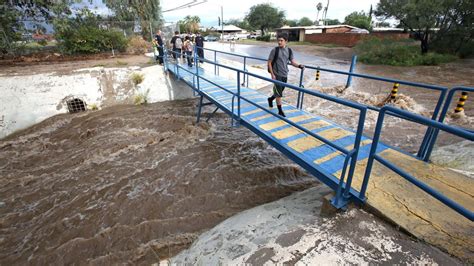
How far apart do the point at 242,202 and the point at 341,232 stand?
2340mm

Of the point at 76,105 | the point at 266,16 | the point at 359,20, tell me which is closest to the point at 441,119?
the point at 76,105

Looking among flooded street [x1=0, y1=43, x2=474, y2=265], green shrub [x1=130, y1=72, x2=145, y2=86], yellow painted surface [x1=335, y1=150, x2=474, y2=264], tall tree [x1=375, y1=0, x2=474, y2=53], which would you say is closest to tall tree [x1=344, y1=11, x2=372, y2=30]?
tall tree [x1=375, y1=0, x2=474, y2=53]

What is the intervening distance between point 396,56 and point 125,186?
74.7 feet

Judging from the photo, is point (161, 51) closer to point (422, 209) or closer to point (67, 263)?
point (67, 263)

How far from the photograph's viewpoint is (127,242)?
142 inches

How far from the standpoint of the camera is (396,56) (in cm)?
1988

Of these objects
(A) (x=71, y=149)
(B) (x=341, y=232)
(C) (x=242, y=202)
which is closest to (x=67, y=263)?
(C) (x=242, y=202)

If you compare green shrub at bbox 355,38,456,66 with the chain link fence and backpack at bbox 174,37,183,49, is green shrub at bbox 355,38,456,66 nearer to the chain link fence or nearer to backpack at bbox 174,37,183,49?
the chain link fence

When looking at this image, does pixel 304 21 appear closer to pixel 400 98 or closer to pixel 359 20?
pixel 359 20

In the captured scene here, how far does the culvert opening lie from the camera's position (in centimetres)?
895

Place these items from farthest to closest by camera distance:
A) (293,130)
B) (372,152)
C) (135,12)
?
(135,12) < (293,130) < (372,152)

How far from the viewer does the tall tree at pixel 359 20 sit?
4806 cm

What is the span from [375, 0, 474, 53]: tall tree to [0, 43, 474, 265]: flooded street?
13191mm

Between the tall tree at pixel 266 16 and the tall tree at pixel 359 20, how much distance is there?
1672 centimetres
